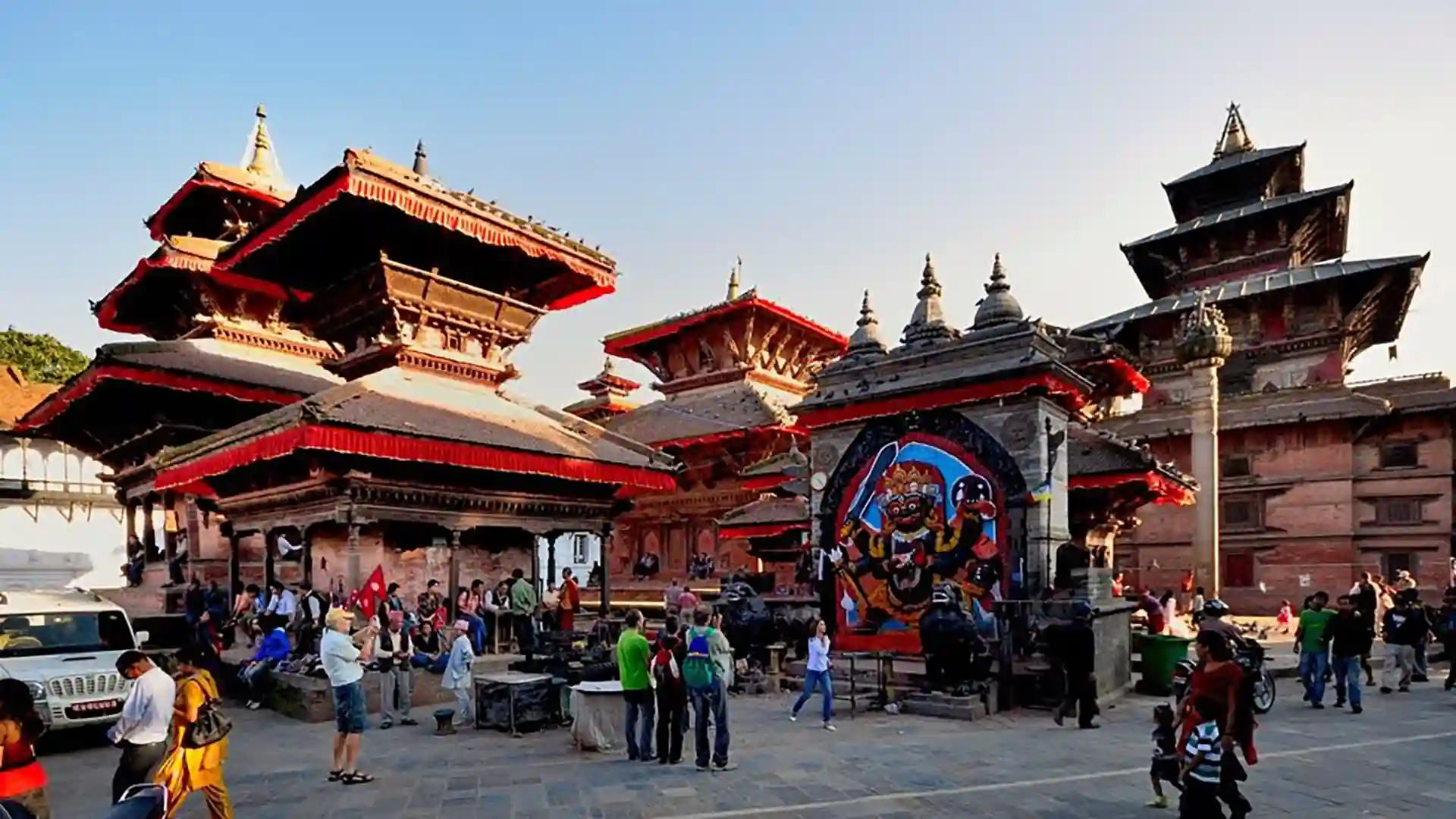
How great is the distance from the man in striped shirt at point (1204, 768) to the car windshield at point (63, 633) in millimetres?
12927

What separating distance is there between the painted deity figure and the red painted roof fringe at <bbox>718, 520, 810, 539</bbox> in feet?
17.9

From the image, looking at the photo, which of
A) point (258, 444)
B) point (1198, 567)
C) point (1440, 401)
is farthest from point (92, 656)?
point (1440, 401)

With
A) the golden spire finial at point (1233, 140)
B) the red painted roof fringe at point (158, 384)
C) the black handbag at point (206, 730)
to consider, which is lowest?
the black handbag at point (206, 730)

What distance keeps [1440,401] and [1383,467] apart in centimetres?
245

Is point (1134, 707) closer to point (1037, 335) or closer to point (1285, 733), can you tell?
point (1285, 733)

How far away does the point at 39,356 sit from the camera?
47562 mm

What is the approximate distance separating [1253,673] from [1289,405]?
22.7 metres

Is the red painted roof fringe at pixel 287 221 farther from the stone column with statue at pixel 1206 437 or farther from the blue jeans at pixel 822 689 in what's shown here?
the stone column with statue at pixel 1206 437

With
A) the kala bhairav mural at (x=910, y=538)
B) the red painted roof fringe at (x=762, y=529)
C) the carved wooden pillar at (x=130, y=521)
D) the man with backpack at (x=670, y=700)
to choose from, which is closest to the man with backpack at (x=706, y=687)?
the man with backpack at (x=670, y=700)

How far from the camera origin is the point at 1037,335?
40.8 feet

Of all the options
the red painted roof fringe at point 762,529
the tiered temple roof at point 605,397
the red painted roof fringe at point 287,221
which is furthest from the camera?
the tiered temple roof at point 605,397

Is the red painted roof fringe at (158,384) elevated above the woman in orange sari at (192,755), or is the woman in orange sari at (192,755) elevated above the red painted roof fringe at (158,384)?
the red painted roof fringe at (158,384)

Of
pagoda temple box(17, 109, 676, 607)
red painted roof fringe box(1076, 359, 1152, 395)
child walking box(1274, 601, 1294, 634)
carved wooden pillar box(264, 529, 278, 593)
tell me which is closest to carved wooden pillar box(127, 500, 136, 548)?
pagoda temple box(17, 109, 676, 607)

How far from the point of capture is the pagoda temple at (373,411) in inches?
Answer: 581
